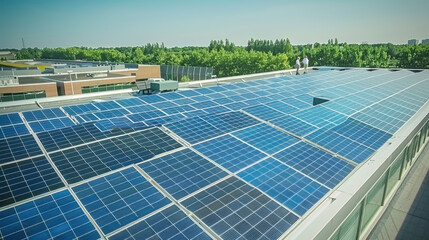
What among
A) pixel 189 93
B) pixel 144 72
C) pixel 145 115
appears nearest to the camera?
pixel 145 115

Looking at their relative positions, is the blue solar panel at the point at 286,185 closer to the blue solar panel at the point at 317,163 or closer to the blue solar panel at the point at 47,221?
the blue solar panel at the point at 317,163

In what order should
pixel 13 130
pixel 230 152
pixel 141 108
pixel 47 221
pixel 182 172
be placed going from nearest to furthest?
pixel 47 221, pixel 182 172, pixel 230 152, pixel 13 130, pixel 141 108

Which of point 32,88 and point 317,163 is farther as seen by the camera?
point 32,88

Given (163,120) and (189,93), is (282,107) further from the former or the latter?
(163,120)

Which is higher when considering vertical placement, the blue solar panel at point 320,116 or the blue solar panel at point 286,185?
the blue solar panel at point 320,116

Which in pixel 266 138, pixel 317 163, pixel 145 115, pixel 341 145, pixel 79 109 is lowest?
pixel 317 163

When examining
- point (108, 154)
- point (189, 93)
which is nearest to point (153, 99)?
point (189, 93)

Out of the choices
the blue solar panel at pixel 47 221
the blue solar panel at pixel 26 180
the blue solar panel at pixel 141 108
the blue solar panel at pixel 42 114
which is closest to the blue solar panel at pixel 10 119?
the blue solar panel at pixel 42 114
